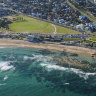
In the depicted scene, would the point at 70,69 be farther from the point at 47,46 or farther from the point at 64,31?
the point at 64,31

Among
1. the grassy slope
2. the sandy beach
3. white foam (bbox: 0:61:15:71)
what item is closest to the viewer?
white foam (bbox: 0:61:15:71)

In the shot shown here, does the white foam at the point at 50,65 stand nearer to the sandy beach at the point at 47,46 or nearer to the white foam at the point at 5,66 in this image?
the white foam at the point at 5,66

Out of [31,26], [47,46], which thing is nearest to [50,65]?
[47,46]

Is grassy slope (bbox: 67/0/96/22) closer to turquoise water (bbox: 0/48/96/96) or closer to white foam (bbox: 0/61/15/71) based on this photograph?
turquoise water (bbox: 0/48/96/96)

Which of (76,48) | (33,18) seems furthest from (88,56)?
(33,18)

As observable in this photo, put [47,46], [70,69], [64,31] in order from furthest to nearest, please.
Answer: [64,31]
[47,46]
[70,69]

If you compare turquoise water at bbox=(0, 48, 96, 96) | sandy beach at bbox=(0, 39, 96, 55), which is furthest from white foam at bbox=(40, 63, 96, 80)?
sandy beach at bbox=(0, 39, 96, 55)

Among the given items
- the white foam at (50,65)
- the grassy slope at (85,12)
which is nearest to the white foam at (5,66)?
the white foam at (50,65)

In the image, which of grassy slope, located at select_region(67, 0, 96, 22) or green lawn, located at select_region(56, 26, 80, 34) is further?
grassy slope, located at select_region(67, 0, 96, 22)

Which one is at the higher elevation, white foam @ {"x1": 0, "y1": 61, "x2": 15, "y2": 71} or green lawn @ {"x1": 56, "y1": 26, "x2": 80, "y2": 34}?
green lawn @ {"x1": 56, "y1": 26, "x2": 80, "y2": 34}
